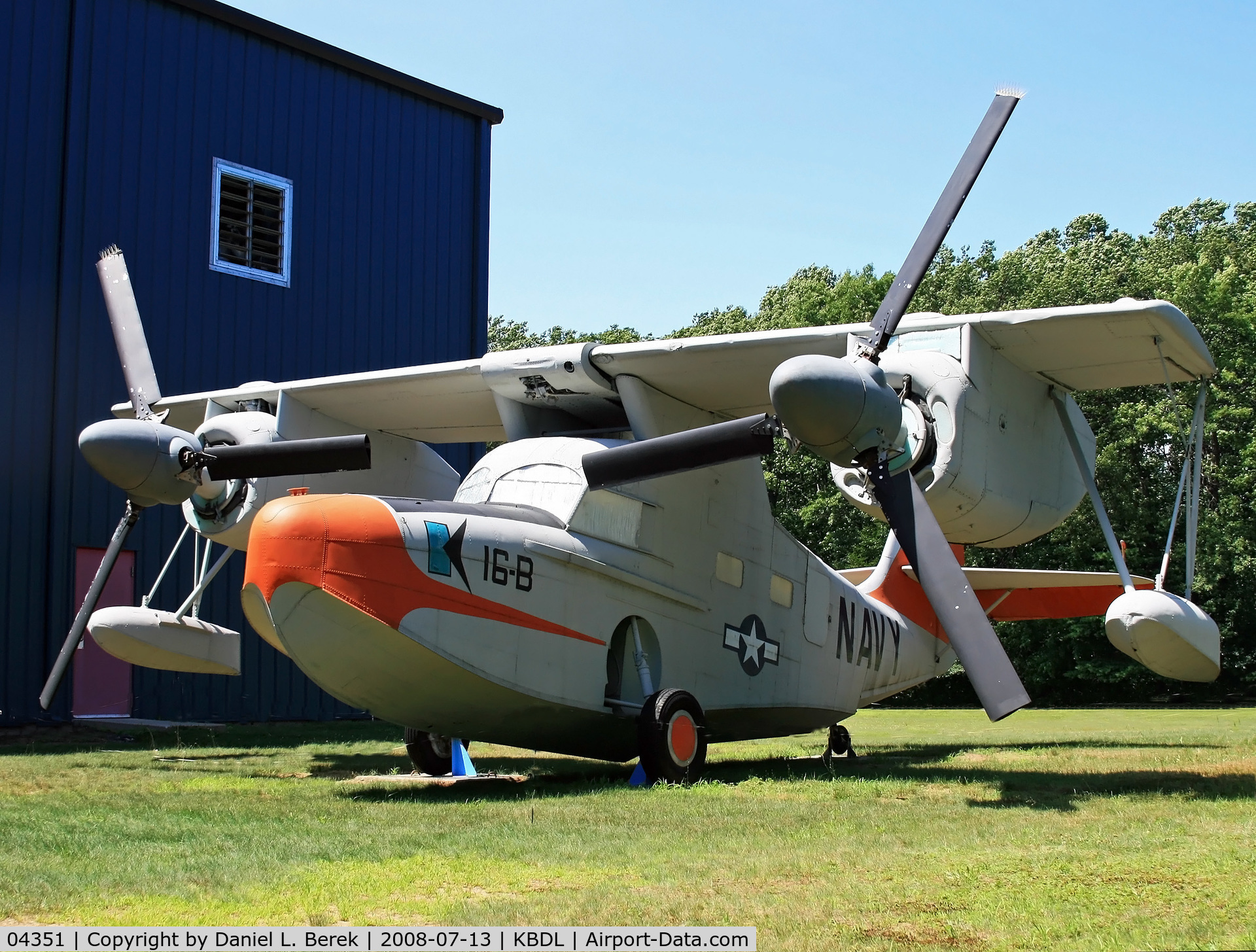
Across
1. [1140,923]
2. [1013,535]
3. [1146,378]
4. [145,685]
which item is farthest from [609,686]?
[145,685]

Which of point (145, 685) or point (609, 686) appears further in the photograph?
point (145, 685)

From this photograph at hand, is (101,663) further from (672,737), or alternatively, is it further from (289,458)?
(672,737)

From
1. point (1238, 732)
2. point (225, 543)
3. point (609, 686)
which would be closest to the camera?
point (609, 686)

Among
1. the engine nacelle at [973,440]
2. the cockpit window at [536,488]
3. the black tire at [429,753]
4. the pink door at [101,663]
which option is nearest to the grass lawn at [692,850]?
the black tire at [429,753]

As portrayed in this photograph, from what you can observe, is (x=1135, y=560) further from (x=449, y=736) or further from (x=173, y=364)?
(x=449, y=736)

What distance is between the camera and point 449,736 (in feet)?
33.9

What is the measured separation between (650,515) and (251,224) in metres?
13.7

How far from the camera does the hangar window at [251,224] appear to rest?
21094 millimetres

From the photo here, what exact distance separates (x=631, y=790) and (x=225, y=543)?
5.95 m

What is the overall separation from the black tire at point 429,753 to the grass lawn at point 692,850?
740 mm

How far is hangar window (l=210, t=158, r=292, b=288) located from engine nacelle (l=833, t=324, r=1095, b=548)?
14019mm

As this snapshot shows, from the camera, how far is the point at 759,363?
1145 centimetres

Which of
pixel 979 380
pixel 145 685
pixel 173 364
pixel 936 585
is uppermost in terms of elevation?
pixel 173 364

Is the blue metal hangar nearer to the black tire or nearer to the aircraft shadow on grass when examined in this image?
the aircraft shadow on grass
